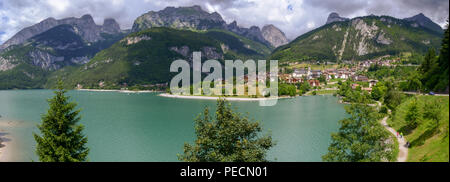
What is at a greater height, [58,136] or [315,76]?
[315,76]

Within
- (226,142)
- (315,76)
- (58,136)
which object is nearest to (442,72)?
(226,142)

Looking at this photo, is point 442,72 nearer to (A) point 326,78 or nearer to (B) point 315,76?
(A) point 326,78

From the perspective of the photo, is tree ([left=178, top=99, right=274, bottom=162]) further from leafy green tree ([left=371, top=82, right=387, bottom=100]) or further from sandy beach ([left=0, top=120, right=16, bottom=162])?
leafy green tree ([left=371, top=82, right=387, bottom=100])

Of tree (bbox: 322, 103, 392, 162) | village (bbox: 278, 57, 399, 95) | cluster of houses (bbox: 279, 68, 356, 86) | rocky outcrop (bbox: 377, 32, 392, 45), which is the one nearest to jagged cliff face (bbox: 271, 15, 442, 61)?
rocky outcrop (bbox: 377, 32, 392, 45)

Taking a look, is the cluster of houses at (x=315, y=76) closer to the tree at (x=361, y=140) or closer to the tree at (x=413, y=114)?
the tree at (x=413, y=114)
